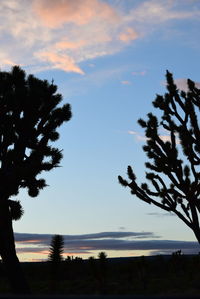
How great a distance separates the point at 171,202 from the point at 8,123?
21.6 ft

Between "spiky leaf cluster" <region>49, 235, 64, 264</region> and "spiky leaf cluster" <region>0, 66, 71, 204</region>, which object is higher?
"spiky leaf cluster" <region>0, 66, 71, 204</region>

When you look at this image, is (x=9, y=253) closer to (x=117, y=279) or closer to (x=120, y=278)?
(x=117, y=279)

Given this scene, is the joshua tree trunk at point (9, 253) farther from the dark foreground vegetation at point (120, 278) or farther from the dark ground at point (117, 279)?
the dark foreground vegetation at point (120, 278)

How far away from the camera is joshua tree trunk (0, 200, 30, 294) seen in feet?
50.8

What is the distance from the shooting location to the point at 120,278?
59.4 ft

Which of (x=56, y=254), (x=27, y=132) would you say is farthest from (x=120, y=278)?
(x=27, y=132)

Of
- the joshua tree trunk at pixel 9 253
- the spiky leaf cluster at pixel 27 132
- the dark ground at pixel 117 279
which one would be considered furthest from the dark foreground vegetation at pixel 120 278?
the spiky leaf cluster at pixel 27 132

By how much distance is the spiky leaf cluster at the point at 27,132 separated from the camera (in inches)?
615

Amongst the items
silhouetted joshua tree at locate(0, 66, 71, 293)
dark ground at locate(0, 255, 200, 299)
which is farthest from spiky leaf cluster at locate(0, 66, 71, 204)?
dark ground at locate(0, 255, 200, 299)

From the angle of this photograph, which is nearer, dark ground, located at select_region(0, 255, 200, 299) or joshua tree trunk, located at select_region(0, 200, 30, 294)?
dark ground, located at select_region(0, 255, 200, 299)

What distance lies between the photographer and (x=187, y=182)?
16.7 metres

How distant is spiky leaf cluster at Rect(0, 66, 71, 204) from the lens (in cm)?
1562

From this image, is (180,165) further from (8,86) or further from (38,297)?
(38,297)

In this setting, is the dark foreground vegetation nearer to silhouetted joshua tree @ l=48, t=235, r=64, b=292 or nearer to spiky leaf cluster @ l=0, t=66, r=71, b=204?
silhouetted joshua tree @ l=48, t=235, r=64, b=292
